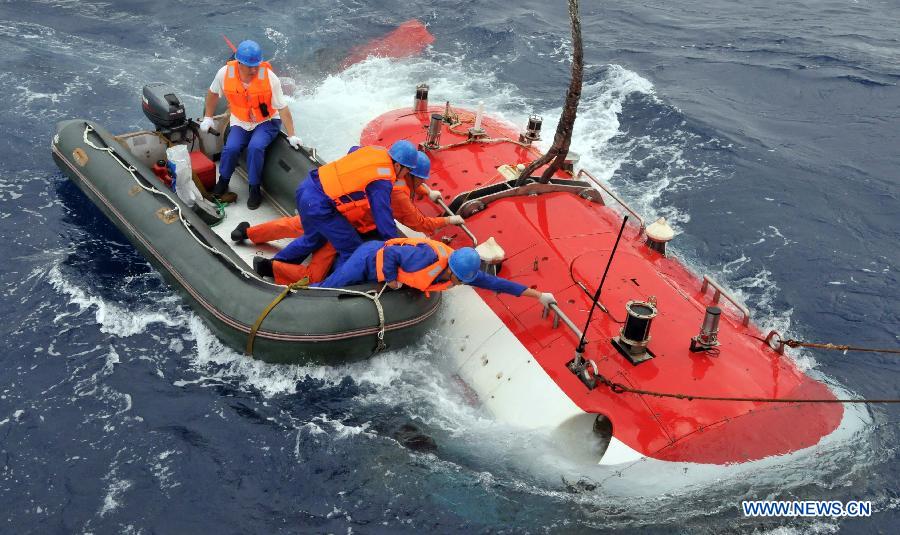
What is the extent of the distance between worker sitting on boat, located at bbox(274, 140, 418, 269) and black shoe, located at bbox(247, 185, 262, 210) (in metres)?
1.75

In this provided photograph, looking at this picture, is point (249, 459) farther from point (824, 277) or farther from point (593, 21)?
point (593, 21)

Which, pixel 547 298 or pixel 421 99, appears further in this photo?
pixel 421 99

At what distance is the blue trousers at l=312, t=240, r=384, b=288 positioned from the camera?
22.7 ft

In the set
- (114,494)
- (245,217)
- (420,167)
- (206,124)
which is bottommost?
(114,494)

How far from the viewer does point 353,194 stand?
7.01 metres

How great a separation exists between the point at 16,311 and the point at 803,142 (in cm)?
1062

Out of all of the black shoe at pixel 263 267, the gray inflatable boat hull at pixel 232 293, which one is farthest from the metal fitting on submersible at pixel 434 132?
the black shoe at pixel 263 267

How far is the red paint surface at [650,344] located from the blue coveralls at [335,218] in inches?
33.5

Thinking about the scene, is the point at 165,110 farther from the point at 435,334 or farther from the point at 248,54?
the point at 435,334

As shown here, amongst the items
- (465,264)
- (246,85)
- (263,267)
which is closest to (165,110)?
(246,85)

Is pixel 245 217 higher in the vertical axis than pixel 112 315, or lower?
higher

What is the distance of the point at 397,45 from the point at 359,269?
28.3 feet

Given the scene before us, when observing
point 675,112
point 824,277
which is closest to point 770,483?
point 824,277

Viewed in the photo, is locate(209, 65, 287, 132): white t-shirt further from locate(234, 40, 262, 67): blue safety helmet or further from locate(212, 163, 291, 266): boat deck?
locate(212, 163, 291, 266): boat deck
